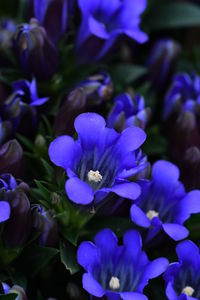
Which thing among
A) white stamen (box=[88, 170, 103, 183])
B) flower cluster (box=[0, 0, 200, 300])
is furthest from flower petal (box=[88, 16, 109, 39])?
white stamen (box=[88, 170, 103, 183])

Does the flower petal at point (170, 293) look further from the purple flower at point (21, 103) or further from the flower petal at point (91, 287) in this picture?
the purple flower at point (21, 103)

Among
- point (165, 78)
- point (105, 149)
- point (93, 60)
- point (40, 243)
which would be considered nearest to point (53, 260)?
point (40, 243)

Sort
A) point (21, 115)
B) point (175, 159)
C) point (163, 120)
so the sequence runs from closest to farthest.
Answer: point (21, 115), point (175, 159), point (163, 120)

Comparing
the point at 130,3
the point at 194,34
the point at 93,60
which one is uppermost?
the point at 130,3

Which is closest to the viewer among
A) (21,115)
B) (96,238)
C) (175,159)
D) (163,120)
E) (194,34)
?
(96,238)

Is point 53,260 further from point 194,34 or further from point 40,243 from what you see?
point 194,34

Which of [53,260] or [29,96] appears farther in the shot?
[29,96]

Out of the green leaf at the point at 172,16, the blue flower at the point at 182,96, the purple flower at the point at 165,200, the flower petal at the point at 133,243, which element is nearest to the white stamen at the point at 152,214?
the purple flower at the point at 165,200

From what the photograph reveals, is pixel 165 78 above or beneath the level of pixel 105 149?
beneath

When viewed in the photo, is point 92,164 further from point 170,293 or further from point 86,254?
point 170,293
